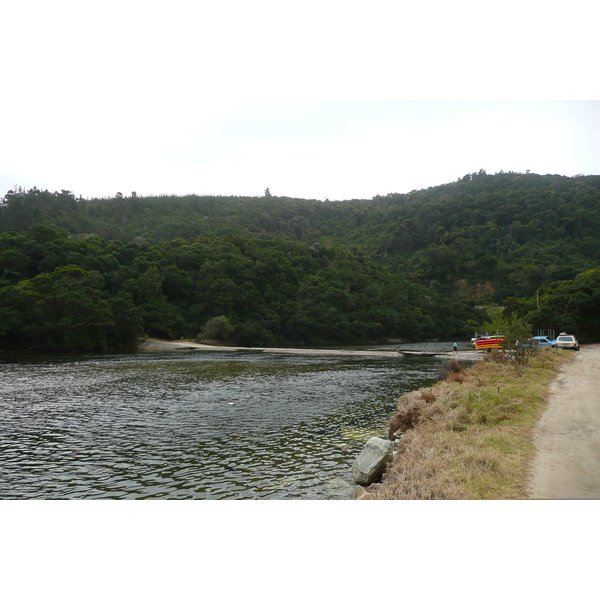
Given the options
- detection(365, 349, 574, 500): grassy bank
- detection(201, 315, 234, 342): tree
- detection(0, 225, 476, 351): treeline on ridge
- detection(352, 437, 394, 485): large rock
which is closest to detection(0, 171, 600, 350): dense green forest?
detection(0, 225, 476, 351): treeline on ridge

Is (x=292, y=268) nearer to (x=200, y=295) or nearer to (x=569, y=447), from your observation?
(x=200, y=295)

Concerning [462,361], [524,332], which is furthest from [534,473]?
[462,361]

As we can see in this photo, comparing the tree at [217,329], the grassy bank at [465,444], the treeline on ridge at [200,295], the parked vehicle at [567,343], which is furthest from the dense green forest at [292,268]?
the grassy bank at [465,444]

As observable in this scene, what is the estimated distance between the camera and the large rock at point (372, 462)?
8445 mm

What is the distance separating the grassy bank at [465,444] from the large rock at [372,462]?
0.24 metres

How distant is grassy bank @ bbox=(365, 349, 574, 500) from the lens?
6.38 meters

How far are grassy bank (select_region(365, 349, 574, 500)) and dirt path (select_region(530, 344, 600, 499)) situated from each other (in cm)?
23

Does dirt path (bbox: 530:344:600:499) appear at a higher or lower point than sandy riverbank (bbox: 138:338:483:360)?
higher

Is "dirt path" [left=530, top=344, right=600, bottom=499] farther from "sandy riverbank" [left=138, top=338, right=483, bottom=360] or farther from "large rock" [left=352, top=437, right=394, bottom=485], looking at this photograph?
"sandy riverbank" [left=138, top=338, right=483, bottom=360]

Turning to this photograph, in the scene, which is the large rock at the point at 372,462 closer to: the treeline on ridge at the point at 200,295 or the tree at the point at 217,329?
the treeline on ridge at the point at 200,295

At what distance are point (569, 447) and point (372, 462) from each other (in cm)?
364

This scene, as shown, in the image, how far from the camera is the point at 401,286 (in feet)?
A: 282

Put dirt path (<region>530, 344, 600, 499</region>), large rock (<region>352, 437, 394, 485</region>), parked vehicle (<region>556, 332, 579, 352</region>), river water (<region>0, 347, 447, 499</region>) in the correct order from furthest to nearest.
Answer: parked vehicle (<region>556, 332, 579, 352</region>) → river water (<region>0, 347, 447, 499</region>) → large rock (<region>352, 437, 394, 485</region>) → dirt path (<region>530, 344, 600, 499</region>)
